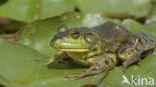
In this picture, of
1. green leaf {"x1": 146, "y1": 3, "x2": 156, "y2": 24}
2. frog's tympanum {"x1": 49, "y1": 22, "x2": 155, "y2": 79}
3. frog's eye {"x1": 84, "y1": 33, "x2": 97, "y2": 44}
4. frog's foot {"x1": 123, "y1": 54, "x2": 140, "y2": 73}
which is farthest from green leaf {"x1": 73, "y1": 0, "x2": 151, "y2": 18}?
frog's foot {"x1": 123, "y1": 54, "x2": 140, "y2": 73}

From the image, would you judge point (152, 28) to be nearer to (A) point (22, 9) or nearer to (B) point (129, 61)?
(B) point (129, 61)

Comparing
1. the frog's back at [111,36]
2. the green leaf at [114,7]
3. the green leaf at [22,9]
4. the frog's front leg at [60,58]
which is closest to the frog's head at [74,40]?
the frog's back at [111,36]

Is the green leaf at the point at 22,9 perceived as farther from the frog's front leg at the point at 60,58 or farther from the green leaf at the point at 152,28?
the green leaf at the point at 152,28

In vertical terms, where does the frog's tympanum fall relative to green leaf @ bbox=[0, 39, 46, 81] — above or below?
above

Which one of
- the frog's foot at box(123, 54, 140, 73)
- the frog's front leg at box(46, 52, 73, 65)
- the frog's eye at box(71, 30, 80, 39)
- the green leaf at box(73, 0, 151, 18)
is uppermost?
the frog's eye at box(71, 30, 80, 39)

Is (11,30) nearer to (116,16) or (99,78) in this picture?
(116,16)

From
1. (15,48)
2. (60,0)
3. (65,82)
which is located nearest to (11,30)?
(60,0)

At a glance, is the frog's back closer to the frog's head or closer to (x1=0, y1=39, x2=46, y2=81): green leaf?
the frog's head

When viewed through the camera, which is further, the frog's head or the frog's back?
the frog's back
